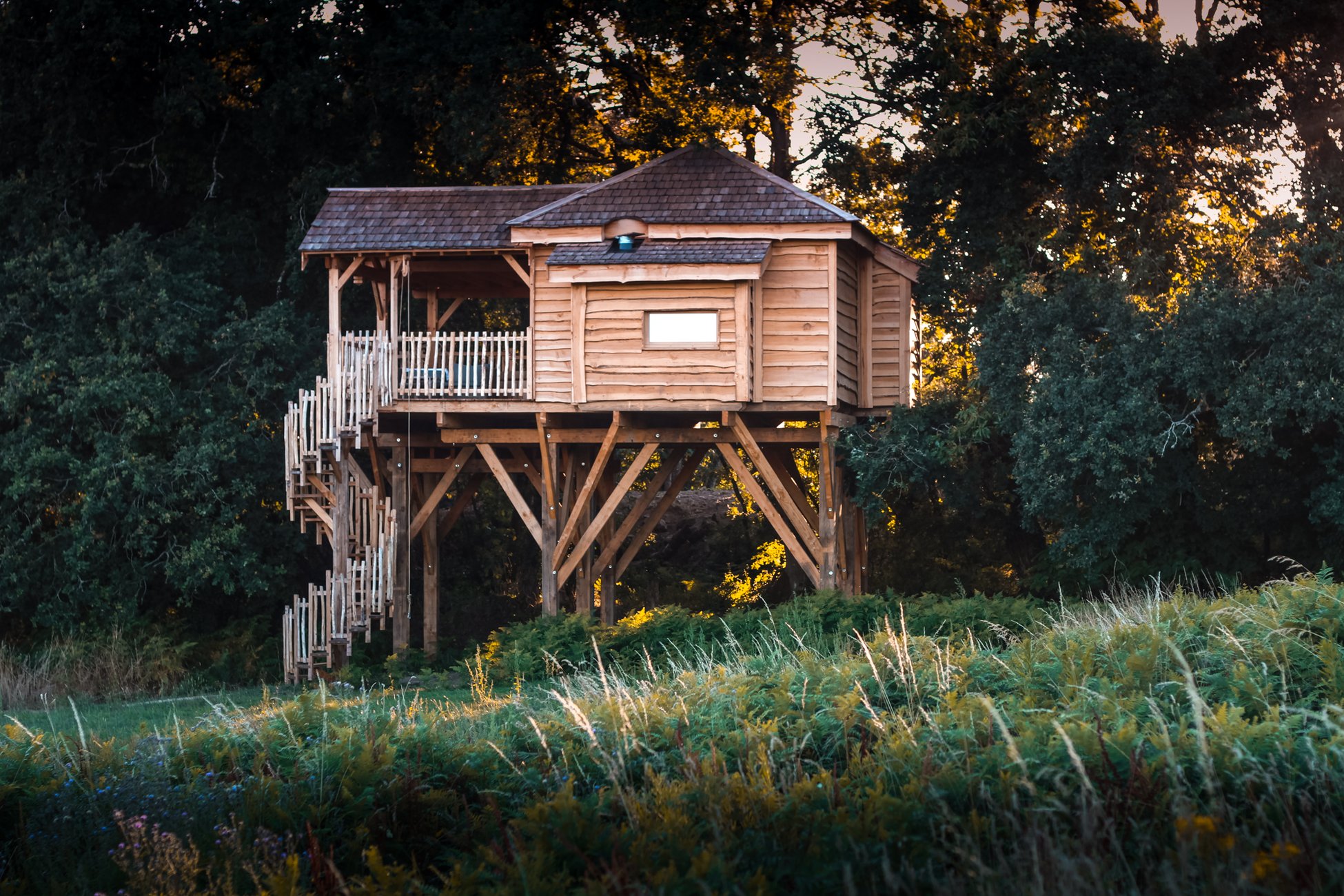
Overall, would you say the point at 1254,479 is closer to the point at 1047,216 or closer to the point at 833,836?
the point at 1047,216

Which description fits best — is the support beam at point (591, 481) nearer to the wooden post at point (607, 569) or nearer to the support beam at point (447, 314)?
the wooden post at point (607, 569)

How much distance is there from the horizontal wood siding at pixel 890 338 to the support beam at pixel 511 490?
242 inches

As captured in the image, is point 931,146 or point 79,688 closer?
point 79,688

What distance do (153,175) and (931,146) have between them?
1481 cm

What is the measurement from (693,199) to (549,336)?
3.13 m

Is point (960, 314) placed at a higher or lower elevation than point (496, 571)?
higher

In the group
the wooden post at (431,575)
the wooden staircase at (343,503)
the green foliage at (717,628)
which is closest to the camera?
the green foliage at (717,628)

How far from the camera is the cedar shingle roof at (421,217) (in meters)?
23.5

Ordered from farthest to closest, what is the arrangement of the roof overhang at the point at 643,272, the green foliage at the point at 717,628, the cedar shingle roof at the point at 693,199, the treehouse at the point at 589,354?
1. the cedar shingle roof at the point at 693,199
2. the treehouse at the point at 589,354
3. the roof overhang at the point at 643,272
4. the green foliage at the point at 717,628

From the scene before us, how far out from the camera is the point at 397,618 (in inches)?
989

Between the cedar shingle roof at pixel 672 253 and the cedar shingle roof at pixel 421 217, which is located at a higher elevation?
the cedar shingle roof at pixel 421 217

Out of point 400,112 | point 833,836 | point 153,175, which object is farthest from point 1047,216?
point 833,836

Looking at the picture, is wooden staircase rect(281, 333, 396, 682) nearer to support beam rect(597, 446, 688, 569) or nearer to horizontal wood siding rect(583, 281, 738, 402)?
horizontal wood siding rect(583, 281, 738, 402)

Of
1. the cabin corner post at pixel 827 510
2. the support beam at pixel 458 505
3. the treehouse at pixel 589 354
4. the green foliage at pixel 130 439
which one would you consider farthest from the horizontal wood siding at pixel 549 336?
the green foliage at pixel 130 439
